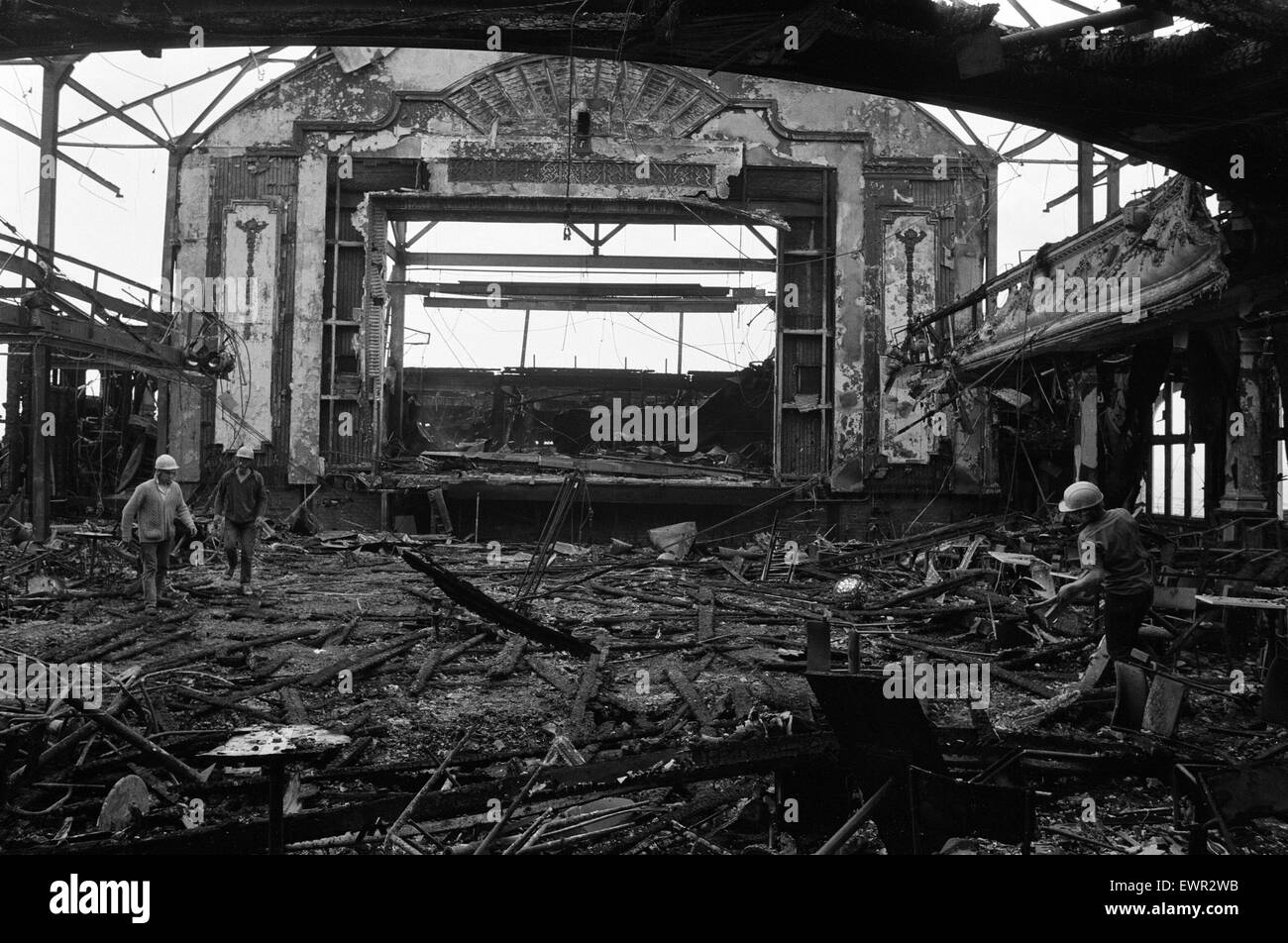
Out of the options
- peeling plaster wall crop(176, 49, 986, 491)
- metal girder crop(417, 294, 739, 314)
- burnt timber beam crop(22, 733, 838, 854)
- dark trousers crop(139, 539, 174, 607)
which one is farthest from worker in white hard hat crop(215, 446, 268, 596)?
metal girder crop(417, 294, 739, 314)

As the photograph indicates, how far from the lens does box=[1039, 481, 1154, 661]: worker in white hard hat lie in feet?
21.2

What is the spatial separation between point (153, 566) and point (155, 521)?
53 cm

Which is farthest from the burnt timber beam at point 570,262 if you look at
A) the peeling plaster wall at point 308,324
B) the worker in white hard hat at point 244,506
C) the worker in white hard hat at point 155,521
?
the worker in white hard hat at point 155,521

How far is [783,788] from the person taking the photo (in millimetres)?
4137

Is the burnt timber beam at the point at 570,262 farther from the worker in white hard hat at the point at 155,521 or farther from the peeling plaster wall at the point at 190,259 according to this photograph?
the worker in white hard hat at the point at 155,521

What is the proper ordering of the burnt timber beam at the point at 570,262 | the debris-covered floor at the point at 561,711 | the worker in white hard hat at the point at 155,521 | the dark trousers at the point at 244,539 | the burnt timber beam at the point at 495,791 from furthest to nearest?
the burnt timber beam at the point at 570,262 → the dark trousers at the point at 244,539 → the worker in white hard hat at the point at 155,521 → the debris-covered floor at the point at 561,711 → the burnt timber beam at the point at 495,791

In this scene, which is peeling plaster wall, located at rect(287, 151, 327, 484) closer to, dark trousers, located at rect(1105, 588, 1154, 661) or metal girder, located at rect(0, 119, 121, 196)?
metal girder, located at rect(0, 119, 121, 196)

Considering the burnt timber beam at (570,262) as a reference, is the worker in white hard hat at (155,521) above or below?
below

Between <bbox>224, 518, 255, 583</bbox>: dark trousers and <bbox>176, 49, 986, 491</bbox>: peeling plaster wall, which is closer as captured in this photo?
<bbox>224, 518, 255, 583</bbox>: dark trousers

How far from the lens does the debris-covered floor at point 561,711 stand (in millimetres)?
4102

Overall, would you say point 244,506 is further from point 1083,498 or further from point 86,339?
point 1083,498

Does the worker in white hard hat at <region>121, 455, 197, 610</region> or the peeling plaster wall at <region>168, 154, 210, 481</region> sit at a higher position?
the peeling plaster wall at <region>168, 154, 210, 481</region>

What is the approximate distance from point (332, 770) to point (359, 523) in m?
12.6

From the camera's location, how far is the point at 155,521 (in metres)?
9.38
